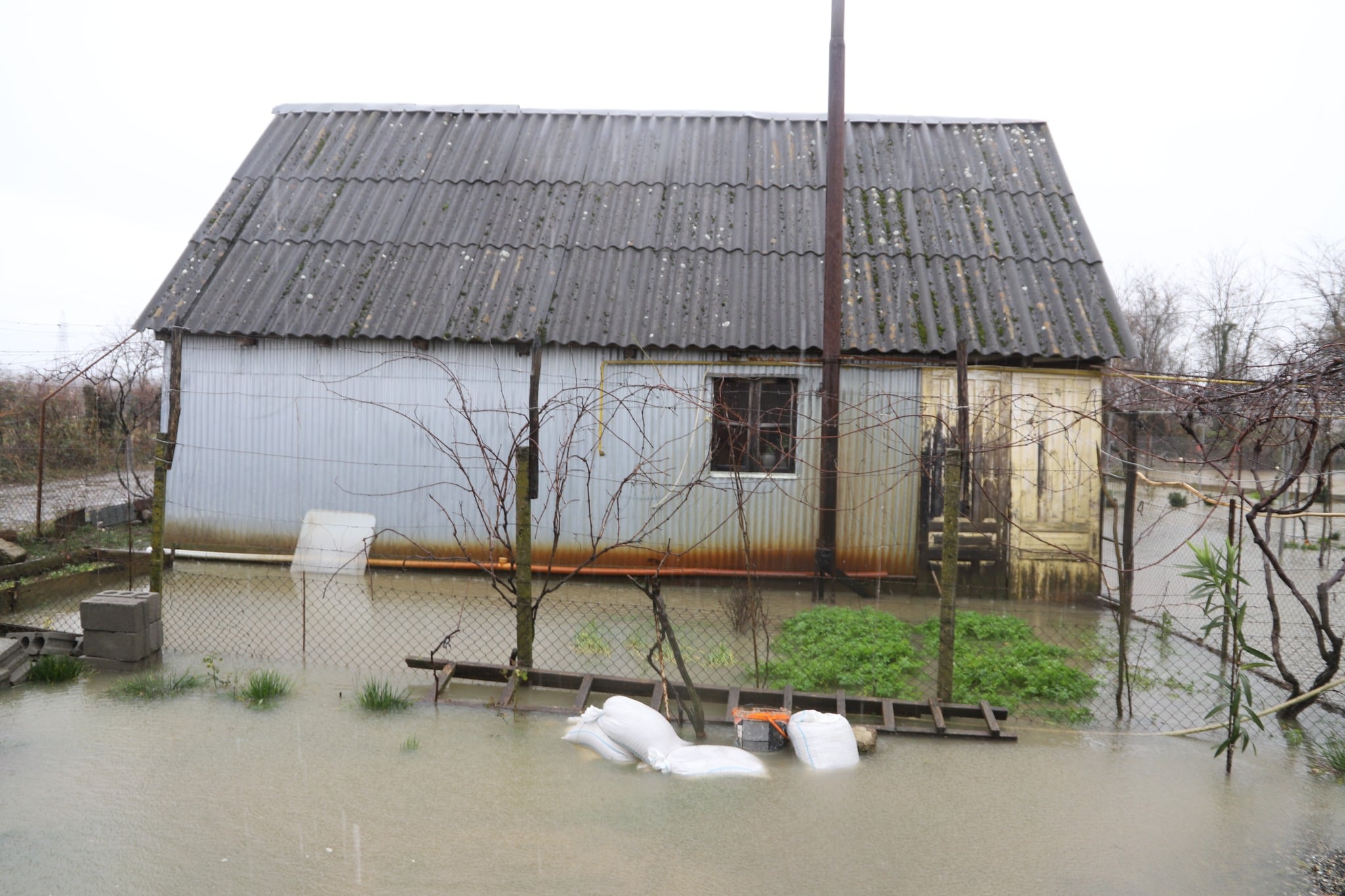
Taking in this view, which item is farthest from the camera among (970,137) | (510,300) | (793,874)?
(970,137)

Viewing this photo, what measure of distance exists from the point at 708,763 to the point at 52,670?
4756mm

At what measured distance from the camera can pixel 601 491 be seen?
10.4 m

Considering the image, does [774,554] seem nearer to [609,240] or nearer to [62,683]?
[609,240]

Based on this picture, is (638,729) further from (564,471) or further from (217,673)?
(564,471)

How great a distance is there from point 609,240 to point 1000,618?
22.3 ft

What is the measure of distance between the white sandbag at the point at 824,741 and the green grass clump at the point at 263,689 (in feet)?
11.4

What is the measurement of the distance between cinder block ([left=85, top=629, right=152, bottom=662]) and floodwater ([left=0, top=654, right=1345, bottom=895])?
0.71 m

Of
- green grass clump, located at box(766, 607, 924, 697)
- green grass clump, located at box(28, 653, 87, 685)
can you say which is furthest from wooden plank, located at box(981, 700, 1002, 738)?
green grass clump, located at box(28, 653, 87, 685)

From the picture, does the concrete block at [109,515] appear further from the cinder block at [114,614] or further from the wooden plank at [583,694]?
the wooden plank at [583,694]

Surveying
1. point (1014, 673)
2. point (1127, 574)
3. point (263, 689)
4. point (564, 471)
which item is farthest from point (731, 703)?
point (564, 471)

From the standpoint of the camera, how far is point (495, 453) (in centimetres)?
997

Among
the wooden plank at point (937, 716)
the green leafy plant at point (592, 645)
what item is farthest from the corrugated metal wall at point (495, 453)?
the wooden plank at point (937, 716)

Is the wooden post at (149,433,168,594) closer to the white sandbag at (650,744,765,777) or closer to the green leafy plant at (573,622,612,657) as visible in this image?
the green leafy plant at (573,622,612,657)

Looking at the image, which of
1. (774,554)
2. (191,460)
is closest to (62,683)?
(191,460)
